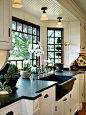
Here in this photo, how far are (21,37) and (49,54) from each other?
127cm

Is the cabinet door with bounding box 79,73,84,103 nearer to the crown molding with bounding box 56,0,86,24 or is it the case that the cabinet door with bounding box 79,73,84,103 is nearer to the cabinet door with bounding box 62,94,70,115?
the cabinet door with bounding box 62,94,70,115

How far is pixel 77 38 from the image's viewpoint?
16.1 ft

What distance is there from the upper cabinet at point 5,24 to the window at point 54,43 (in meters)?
3.21

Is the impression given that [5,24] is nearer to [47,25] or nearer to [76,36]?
[47,25]

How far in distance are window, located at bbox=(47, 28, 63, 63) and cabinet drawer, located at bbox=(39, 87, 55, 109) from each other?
95.5 inches

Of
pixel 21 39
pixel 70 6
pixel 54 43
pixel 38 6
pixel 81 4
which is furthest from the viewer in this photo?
pixel 54 43

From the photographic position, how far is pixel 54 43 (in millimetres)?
4977

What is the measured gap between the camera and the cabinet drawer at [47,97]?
2176 mm

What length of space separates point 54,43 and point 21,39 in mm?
1350

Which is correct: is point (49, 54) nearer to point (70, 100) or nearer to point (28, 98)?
point (70, 100)

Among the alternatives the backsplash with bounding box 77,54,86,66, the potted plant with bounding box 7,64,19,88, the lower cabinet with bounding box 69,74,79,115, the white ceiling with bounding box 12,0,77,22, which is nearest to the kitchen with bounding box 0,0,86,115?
the white ceiling with bounding box 12,0,77,22

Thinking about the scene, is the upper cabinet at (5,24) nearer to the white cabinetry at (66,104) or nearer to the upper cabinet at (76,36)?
the white cabinetry at (66,104)

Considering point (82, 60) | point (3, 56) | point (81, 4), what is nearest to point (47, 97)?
point (3, 56)

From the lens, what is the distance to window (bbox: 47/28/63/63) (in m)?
4.93
